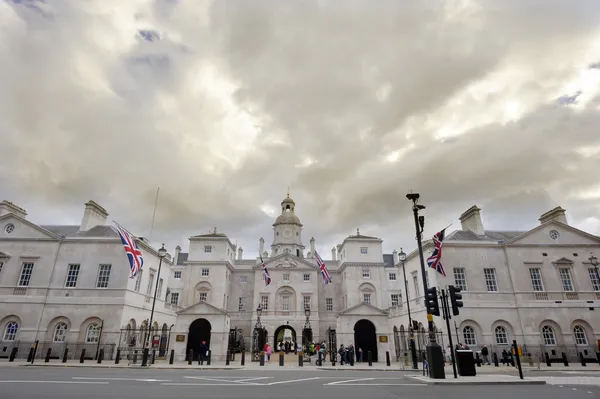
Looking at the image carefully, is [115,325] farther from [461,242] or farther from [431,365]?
[461,242]

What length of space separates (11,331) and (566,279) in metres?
50.7

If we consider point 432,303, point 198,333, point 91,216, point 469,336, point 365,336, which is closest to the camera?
point 432,303

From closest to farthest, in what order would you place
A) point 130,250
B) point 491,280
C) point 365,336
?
point 130,250 < point 491,280 < point 365,336

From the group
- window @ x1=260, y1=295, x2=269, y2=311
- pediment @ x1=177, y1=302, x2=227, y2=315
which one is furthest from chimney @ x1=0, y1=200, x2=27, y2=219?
window @ x1=260, y1=295, x2=269, y2=311

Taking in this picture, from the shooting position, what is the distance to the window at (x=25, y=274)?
3139 centimetres

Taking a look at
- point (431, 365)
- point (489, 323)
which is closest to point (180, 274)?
point (489, 323)

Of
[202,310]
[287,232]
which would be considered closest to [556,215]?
[202,310]

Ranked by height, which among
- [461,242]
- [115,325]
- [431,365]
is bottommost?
[431,365]

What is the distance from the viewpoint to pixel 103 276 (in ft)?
104

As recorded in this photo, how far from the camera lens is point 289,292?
51250 millimetres

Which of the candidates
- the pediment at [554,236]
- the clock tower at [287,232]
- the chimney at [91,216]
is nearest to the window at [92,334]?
the chimney at [91,216]

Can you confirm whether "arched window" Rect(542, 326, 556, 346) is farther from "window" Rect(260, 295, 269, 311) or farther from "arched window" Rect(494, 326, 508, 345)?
"window" Rect(260, 295, 269, 311)

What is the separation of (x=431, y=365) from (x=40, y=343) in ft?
105

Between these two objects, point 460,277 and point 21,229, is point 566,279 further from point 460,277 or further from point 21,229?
point 21,229
